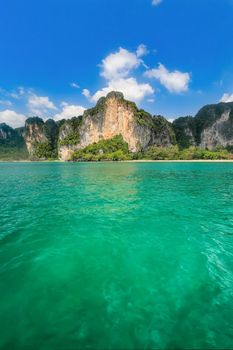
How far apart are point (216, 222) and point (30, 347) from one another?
378 inches

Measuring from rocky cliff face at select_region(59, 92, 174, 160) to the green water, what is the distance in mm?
158170

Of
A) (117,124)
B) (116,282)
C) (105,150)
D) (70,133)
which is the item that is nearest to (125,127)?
(117,124)

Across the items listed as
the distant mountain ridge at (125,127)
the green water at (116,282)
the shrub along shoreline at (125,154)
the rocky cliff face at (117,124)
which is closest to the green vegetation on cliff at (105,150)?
the shrub along shoreline at (125,154)

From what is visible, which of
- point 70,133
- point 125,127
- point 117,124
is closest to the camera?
point 125,127

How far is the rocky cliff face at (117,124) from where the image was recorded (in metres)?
166

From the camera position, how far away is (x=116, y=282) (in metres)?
5.54

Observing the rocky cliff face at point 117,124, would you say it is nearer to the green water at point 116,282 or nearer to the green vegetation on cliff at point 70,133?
the green vegetation on cliff at point 70,133

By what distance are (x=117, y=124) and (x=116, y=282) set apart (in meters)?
170

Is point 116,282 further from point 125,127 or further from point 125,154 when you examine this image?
point 125,127

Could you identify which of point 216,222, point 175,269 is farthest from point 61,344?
point 216,222

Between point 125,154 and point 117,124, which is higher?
point 117,124

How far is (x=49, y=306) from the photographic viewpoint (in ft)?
14.9

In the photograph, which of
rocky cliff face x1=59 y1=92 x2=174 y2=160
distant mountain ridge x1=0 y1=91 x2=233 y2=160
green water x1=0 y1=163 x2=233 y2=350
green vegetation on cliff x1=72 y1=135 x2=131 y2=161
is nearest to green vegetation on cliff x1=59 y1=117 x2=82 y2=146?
distant mountain ridge x1=0 y1=91 x2=233 y2=160

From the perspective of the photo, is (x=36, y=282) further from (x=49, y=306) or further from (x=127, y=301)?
(x=127, y=301)
